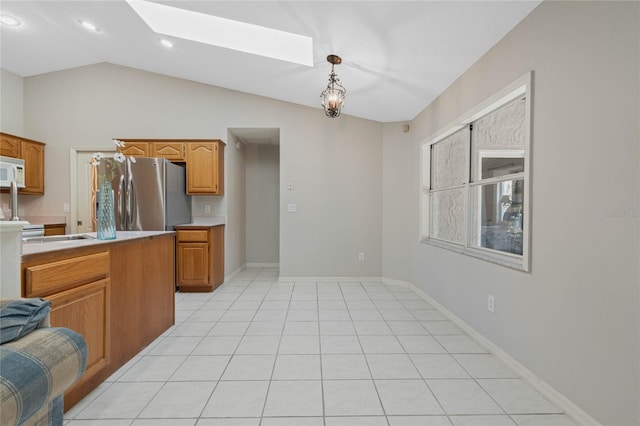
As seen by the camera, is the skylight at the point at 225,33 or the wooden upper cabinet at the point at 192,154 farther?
the wooden upper cabinet at the point at 192,154

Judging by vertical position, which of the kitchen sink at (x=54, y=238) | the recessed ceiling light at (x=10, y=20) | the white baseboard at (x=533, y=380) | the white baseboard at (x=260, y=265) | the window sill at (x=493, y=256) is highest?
the recessed ceiling light at (x=10, y=20)

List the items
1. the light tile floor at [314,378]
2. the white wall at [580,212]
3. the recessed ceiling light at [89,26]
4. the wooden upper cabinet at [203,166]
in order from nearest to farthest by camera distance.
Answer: the white wall at [580,212], the light tile floor at [314,378], the recessed ceiling light at [89,26], the wooden upper cabinet at [203,166]

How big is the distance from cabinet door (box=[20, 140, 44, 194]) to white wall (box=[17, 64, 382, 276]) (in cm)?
9

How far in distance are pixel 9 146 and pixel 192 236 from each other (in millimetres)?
2772

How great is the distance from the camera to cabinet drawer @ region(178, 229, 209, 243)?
377 centimetres

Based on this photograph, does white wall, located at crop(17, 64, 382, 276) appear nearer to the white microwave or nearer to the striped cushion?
the white microwave

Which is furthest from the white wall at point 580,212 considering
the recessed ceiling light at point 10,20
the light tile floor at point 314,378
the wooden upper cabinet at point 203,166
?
the recessed ceiling light at point 10,20

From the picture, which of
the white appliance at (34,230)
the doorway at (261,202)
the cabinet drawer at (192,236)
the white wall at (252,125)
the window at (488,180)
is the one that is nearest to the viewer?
the window at (488,180)

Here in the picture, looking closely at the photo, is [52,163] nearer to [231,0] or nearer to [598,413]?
[231,0]

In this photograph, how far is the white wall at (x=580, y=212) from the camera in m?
1.22

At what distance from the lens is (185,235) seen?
3771mm

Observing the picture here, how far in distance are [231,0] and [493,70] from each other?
2.16m

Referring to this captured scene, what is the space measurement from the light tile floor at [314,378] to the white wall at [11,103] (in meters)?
3.97

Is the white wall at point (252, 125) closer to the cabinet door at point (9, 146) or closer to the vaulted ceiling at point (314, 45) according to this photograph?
the vaulted ceiling at point (314, 45)
